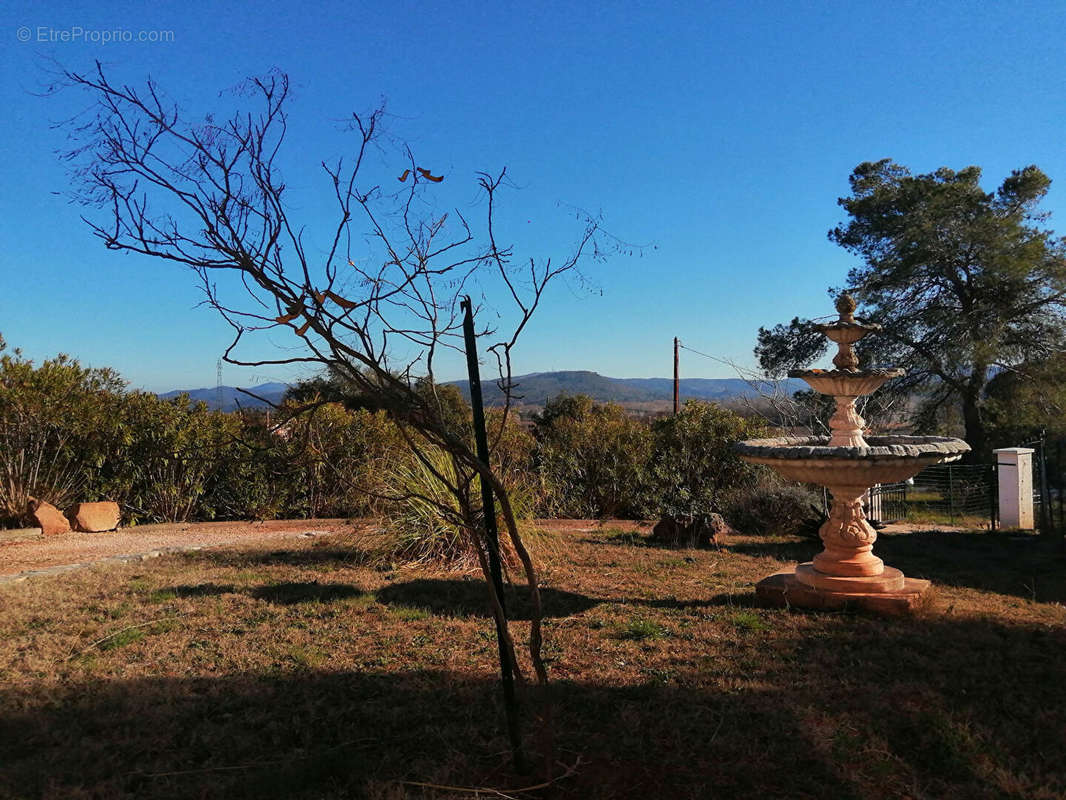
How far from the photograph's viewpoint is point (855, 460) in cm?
432

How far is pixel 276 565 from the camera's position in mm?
6379

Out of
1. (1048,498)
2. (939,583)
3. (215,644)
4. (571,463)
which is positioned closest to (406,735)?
(215,644)

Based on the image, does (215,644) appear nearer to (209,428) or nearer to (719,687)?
(719,687)

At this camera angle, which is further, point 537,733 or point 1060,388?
point 1060,388

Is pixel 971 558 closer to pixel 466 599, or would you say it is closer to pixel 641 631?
pixel 641 631

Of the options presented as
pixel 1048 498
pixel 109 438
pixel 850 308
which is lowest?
pixel 1048 498

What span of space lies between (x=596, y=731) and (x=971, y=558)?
5.84 meters

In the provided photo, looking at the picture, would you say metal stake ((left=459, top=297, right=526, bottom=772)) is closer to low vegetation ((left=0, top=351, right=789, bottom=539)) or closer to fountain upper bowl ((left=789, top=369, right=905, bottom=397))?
fountain upper bowl ((left=789, top=369, right=905, bottom=397))

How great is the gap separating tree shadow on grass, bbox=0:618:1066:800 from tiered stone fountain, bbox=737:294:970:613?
865 millimetres

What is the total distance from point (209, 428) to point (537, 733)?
319 inches

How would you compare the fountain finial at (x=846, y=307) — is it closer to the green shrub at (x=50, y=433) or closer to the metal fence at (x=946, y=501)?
the metal fence at (x=946, y=501)

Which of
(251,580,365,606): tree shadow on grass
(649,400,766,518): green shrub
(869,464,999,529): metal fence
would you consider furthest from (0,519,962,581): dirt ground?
(869,464,999,529): metal fence

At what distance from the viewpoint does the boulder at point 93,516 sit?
8422mm

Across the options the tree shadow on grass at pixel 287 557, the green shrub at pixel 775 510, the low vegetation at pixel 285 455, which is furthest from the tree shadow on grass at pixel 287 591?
the green shrub at pixel 775 510
